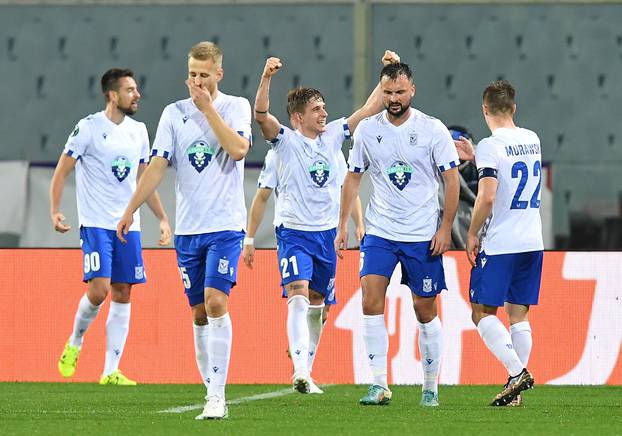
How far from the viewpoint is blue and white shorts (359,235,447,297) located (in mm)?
7043

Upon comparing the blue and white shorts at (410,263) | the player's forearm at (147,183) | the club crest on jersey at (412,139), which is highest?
the club crest on jersey at (412,139)

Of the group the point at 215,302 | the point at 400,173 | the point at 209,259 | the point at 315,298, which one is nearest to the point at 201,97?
the point at 209,259

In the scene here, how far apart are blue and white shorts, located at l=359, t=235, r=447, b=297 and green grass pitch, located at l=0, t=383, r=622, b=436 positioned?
25.0 inches

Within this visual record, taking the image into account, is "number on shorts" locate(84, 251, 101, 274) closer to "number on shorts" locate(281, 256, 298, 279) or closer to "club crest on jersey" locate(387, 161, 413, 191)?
"number on shorts" locate(281, 256, 298, 279)

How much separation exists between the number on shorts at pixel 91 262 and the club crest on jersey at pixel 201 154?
9.03ft

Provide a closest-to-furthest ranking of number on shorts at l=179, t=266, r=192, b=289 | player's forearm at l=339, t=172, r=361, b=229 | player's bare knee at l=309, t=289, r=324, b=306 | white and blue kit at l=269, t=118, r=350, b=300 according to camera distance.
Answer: number on shorts at l=179, t=266, r=192, b=289, player's forearm at l=339, t=172, r=361, b=229, white and blue kit at l=269, t=118, r=350, b=300, player's bare knee at l=309, t=289, r=324, b=306

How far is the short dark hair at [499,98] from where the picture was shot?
284 inches

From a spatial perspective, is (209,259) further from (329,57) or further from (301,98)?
(329,57)

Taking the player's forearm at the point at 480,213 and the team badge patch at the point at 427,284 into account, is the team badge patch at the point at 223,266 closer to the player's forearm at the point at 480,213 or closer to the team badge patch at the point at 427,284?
the team badge patch at the point at 427,284

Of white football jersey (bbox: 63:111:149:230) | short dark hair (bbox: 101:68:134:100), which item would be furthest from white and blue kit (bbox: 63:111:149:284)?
short dark hair (bbox: 101:68:134:100)

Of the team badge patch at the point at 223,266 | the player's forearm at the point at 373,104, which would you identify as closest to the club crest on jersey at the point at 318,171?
the player's forearm at the point at 373,104

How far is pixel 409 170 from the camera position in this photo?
23.1 ft

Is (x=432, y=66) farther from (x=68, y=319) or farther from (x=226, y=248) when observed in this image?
(x=226, y=248)

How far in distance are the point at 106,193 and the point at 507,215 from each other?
3076 millimetres
